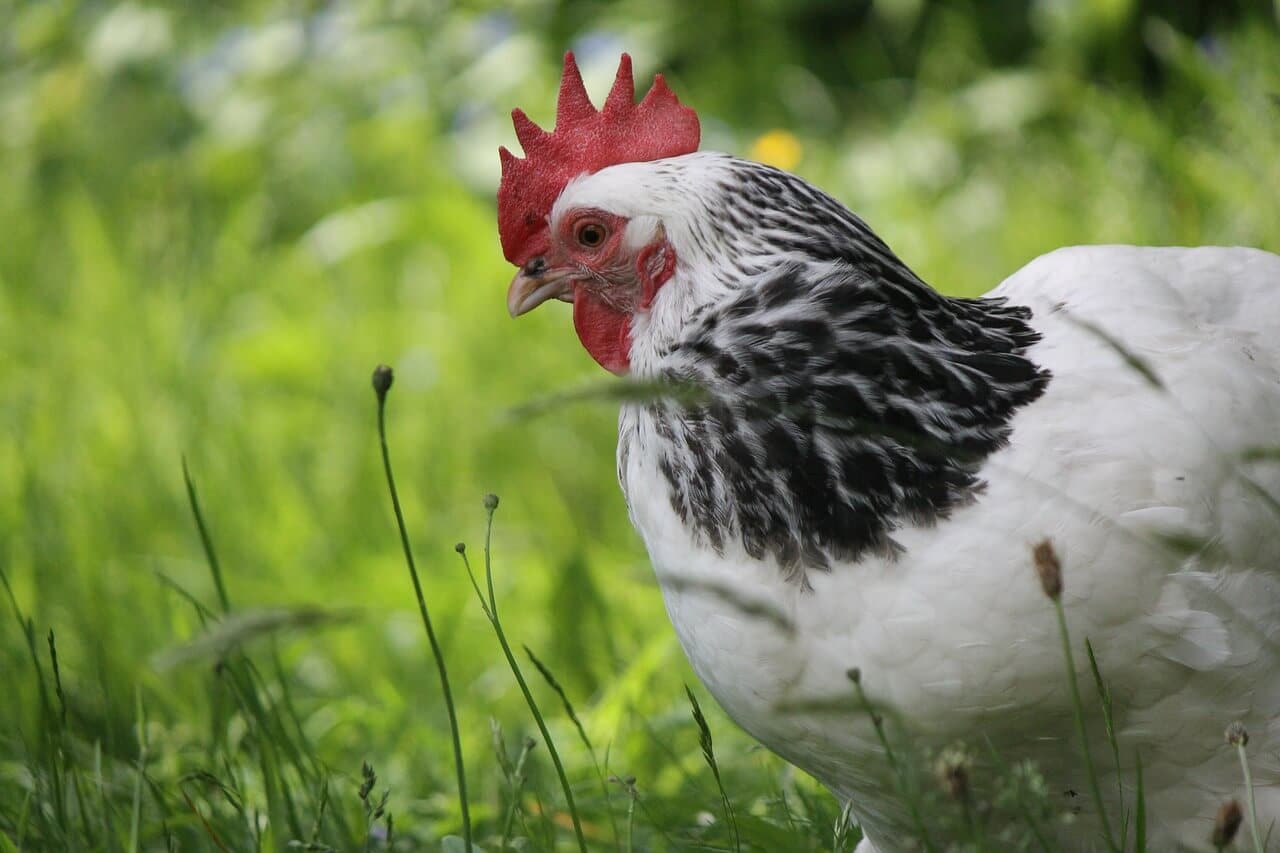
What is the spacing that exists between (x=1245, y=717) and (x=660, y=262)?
884mm

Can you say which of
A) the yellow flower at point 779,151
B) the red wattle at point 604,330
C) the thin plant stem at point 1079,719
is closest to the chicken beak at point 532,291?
the red wattle at point 604,330

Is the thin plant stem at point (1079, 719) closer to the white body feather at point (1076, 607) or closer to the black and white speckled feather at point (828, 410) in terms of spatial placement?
the white body feather at point (1076, 607)

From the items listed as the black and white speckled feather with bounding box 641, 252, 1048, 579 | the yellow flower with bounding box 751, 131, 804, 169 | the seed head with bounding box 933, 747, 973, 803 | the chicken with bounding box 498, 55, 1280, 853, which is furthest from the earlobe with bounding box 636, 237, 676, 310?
the yellow flower with bounding box 751, 131, 804, 169

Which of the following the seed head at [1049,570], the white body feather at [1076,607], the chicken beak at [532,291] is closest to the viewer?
the seed head at [1049,570]

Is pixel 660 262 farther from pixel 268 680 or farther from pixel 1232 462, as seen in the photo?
pixel 268 680

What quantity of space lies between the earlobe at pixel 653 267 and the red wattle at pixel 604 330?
0.19ft

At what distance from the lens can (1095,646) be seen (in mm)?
1474

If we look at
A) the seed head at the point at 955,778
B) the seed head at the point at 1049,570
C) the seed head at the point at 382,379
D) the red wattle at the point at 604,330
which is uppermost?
the seed head at the point at 382,379

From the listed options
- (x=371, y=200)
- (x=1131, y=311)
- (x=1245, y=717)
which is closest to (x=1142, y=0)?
(x=371, y=200)

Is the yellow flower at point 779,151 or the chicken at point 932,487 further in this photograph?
the yellow flower at point 779,151

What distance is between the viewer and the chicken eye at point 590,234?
1.85 meters

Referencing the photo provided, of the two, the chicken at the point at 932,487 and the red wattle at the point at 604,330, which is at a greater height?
the red wattle at the point at 604,330

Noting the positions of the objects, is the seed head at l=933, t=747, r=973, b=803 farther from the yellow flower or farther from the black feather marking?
the yellow flower

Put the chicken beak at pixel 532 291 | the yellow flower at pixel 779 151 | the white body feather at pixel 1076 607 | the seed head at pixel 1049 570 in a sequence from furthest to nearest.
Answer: the yellow flower at pixel 779 151 < the chicken beak at pixel 532 291 < the white body feather at pixel 1076 607 < the seed head at pixel 1049 570
